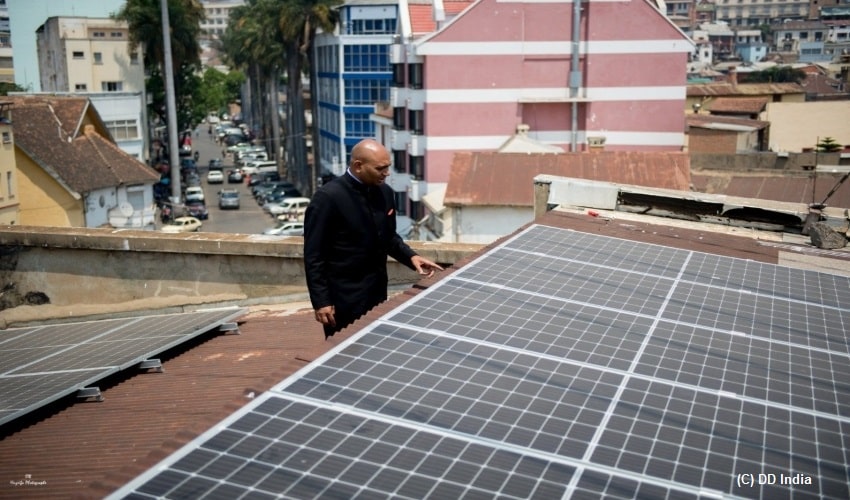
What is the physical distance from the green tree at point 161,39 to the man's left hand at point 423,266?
6142cm

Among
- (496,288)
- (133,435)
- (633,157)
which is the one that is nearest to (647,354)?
(496,288)

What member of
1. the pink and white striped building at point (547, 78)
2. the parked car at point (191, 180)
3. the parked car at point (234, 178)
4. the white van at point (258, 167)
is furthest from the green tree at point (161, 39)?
the pink and white striped building at point (547, 78)

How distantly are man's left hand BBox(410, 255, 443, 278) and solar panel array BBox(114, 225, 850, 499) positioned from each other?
0.36 m

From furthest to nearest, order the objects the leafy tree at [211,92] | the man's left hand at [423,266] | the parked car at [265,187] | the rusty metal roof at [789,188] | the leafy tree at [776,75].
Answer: the leafy tree at [211,92] → the leafy tree at [776,75] → the parked car at [265,187] → the rusty metal roof at [789,188] → the man's left hand at [423,266]

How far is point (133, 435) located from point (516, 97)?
37.2 m

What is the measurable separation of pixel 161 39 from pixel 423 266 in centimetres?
6315

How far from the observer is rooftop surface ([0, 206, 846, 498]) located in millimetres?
5609

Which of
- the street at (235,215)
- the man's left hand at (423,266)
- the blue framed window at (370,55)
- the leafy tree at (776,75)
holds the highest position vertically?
the blue framed window at (370,55)

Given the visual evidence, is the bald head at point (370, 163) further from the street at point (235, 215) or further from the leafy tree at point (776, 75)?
the leafy tree at point (776, 75)

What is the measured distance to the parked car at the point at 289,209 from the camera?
197ft

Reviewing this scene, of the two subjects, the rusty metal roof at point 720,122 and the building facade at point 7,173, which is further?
the rusty metal roof at point 720,122

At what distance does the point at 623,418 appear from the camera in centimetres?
512

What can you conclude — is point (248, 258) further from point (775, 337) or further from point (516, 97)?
point (516, 97)

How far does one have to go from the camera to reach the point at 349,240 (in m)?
7.46
